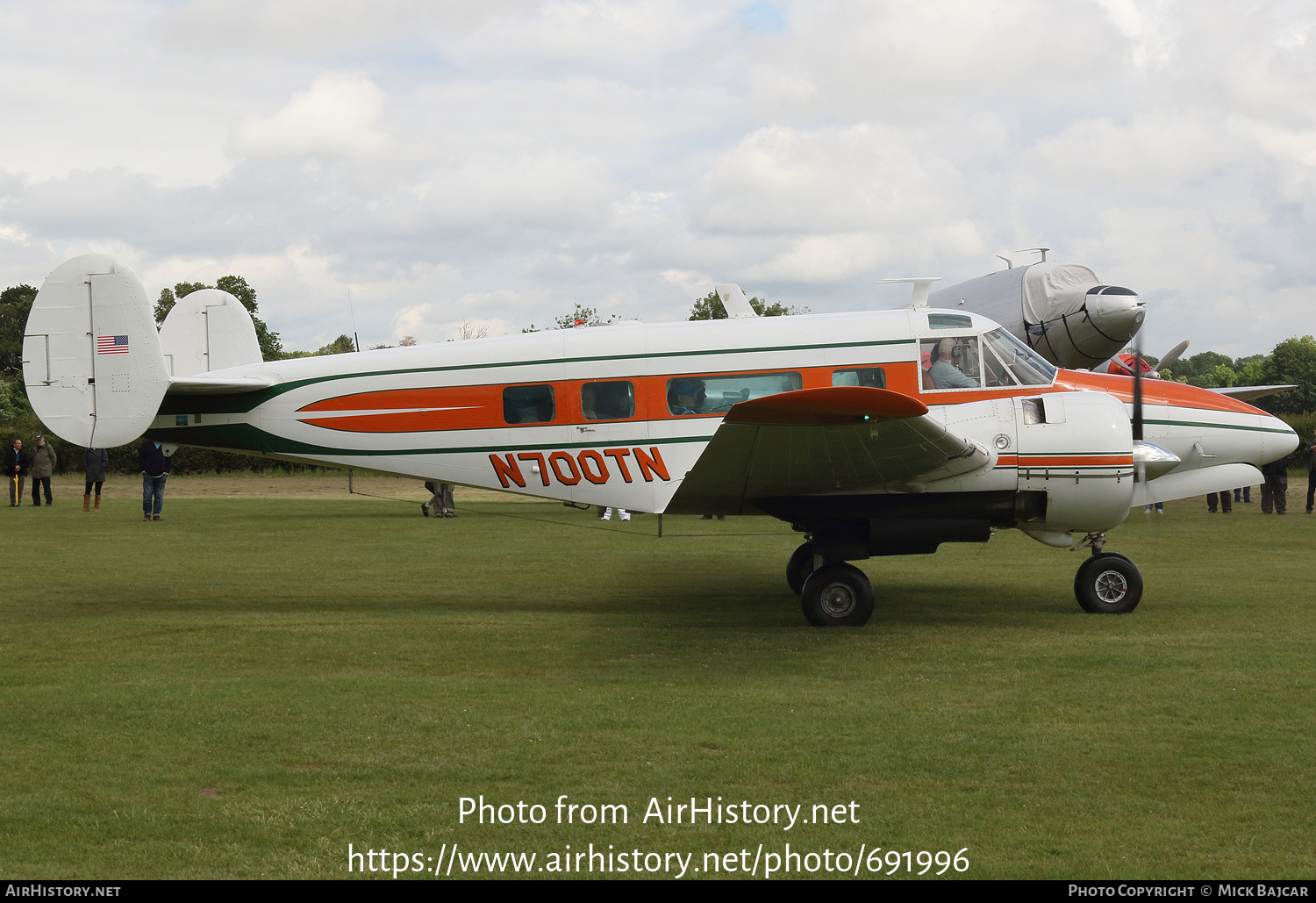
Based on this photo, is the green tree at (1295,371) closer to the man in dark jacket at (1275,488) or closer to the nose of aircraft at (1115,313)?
the man in dark jacket at (1275,488)

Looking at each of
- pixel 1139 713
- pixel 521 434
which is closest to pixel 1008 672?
pixel 1139 713

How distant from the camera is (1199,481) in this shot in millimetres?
10648

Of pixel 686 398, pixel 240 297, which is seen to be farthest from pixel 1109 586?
pixel 240 297

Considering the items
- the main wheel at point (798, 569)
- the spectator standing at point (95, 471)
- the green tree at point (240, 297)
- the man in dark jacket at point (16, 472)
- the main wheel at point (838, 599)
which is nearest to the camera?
the main wheel at point (838, 599)

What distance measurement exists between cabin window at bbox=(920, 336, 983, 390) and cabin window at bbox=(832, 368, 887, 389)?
17.6 inches

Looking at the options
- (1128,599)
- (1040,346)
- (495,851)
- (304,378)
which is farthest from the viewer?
(1040,346)

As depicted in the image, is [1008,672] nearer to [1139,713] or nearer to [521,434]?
[1139,713]

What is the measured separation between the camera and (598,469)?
35.7ft

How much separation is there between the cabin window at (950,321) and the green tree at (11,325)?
227 ft

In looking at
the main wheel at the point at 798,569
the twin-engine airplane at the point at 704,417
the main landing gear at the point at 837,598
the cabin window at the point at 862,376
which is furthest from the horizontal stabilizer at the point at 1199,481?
the main wheel at the point at 798,569

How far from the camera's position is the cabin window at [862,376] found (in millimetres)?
10492

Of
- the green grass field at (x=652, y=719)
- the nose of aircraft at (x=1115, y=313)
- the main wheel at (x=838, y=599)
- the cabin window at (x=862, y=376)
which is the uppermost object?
the nose of aircraft at (x=1115, y=313)

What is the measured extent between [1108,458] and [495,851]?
24.2 ft
